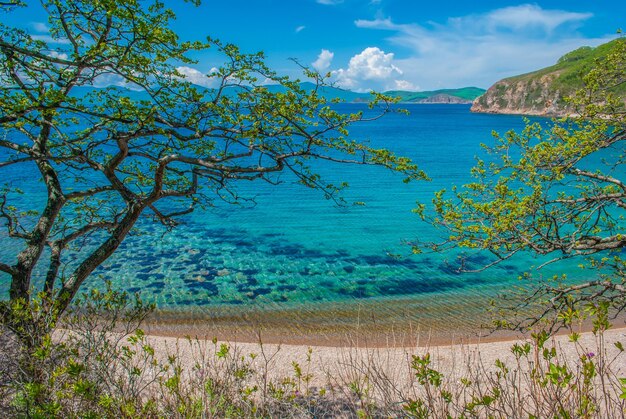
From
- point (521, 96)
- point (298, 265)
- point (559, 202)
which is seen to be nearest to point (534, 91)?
point (521, 96)

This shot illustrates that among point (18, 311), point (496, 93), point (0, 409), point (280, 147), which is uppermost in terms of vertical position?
point (496, 93)

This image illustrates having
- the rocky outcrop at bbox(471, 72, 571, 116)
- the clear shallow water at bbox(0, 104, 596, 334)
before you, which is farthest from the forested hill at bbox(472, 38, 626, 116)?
the clear shallow water at bbox(0, 104, 596, 334)

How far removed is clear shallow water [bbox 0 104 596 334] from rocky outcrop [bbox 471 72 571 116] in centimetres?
13639

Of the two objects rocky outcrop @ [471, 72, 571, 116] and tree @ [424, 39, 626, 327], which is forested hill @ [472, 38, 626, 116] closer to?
rocky outcrop @ [471, 72, 571, 116]

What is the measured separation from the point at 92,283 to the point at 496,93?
199575 mm

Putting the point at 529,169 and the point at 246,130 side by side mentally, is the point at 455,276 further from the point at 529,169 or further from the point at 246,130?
the point at 246,130

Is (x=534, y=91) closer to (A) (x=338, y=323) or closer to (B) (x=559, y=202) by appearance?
(A) (x=338, y=323)

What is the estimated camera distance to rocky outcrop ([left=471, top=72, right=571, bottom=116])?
147 m

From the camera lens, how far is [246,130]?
21.5 feet

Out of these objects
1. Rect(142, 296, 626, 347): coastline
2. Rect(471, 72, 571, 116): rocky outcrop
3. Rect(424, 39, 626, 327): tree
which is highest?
Rect(471, 72, 571, 116): rocky outcrop

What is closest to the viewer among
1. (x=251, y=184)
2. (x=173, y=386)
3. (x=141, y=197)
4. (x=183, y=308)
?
(x=173, y=386)

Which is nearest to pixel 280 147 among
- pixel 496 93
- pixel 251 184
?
pixel 251 184

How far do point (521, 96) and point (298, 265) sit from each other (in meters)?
175

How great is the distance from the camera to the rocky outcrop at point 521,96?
147 m
